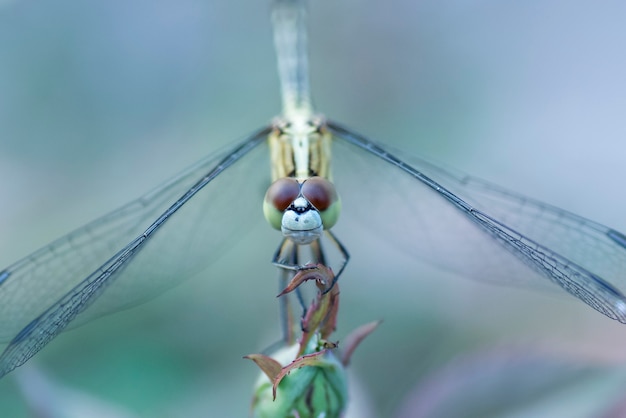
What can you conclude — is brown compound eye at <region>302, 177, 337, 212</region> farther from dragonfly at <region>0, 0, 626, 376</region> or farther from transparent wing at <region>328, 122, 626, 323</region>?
transparent wing at <region>328, 122, 626, 323</region>

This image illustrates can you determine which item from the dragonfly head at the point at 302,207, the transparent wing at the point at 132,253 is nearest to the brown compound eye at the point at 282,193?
the dragonfly head at the point at 302,207

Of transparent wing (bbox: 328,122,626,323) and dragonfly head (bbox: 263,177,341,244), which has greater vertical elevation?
transparent wing (bbox: 328,122,626,323)

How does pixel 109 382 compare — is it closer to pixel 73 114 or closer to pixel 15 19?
pixel 73 114

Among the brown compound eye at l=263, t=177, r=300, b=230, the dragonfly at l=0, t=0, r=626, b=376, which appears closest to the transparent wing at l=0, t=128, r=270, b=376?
the dragonfly at l=0, t=0, r=626, b=376

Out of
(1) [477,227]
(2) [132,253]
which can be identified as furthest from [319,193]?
(1) [477,227]

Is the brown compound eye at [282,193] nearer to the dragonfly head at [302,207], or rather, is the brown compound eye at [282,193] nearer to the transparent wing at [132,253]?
the dragonfly head at [302,207]

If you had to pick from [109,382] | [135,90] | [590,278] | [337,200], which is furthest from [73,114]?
[590,278]

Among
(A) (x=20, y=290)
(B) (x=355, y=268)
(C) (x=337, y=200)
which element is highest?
(B) (x=355, y=268)
